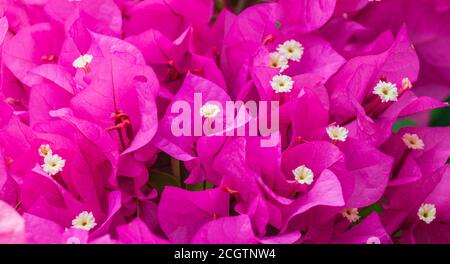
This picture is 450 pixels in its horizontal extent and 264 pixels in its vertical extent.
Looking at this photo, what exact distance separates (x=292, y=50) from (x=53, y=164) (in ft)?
1.02

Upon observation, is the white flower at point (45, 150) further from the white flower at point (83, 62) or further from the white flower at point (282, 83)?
the white flower at point (282, 83)

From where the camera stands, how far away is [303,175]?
0.68 metres

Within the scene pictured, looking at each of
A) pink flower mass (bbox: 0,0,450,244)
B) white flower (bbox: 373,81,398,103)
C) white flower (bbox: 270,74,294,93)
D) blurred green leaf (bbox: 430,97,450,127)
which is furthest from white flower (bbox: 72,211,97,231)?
blurred green leaf (bbox: 430,97,450,127)

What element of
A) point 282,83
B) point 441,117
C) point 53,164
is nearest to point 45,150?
point 53,164

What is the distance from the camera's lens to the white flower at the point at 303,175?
672 mm

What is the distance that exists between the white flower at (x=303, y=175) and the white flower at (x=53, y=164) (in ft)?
0.81

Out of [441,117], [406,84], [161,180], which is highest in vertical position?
[406,84]

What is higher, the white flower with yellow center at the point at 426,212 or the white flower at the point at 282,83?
the white flower at the point at 282,83

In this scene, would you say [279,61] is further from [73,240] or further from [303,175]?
[73,240]

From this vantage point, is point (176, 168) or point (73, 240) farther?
point (176, 168)

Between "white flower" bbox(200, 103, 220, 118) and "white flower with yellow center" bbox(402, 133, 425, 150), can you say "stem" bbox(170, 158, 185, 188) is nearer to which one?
"white flower" bbox(200, 103, 220, 118)

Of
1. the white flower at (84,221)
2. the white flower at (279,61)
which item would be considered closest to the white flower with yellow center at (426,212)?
the white flower at (279,61)

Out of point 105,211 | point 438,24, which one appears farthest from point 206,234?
point 438,24
